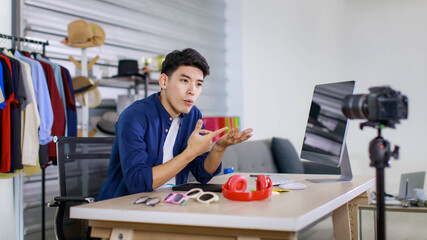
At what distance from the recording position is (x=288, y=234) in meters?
1.04

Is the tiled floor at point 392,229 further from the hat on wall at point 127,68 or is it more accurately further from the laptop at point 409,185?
the hat on wall at point 127,68

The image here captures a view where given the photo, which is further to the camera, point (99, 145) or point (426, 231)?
point (426, 231)

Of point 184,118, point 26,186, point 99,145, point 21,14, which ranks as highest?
point 21,14

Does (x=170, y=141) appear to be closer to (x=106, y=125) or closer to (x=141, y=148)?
(x=141, y=148)

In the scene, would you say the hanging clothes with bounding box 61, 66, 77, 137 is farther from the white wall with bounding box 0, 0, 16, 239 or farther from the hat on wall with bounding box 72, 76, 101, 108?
the white wall with bounding box 0, 0, 16, 239

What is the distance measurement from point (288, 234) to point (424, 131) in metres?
5.16

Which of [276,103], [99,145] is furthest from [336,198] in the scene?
[276,103]

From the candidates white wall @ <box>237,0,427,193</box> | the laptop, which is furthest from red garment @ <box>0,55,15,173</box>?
white wall @ <box>237,0,427,193</box>

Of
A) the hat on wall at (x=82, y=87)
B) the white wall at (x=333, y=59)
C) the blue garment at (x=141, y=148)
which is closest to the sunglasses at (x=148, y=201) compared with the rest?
the blue garment at (x=141, y=148)

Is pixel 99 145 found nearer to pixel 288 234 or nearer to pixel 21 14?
pixel 288 234

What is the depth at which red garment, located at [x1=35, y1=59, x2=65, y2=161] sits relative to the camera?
303 centimetres

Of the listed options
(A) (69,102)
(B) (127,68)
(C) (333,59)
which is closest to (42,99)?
(A) (69,102)

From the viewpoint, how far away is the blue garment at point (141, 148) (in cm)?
151

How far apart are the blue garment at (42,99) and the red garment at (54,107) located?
0.22 ft
